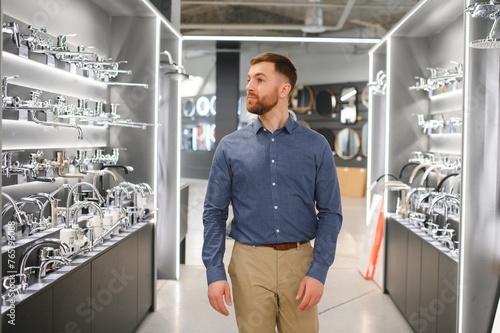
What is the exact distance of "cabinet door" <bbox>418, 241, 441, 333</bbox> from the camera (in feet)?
12.6

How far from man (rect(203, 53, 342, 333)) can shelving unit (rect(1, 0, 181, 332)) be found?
916 millimetres

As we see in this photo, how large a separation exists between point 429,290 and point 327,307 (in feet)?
4.62

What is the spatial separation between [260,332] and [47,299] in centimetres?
100

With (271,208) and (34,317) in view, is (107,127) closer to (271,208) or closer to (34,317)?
(34,317)

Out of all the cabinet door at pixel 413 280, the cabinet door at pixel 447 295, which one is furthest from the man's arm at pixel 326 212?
the cabinet door at pixel 413 280

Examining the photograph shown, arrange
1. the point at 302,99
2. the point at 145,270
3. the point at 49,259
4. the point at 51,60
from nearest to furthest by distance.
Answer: the point at 49,259
the point at 51,60
the point at 145,270
the point at 302,99

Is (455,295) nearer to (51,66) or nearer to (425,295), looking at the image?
(425,295)

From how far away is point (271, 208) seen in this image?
7.43 ft

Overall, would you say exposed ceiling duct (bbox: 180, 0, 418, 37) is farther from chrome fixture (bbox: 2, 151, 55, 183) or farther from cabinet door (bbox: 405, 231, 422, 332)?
chrome fixture (bbox: 2, 151, 55, 183)

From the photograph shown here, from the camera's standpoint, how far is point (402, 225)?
196 inches

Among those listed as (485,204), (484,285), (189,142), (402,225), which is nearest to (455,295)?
(484,285)

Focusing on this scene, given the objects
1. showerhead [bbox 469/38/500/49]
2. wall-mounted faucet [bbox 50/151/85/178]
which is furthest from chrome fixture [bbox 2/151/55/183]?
showerhead [bbox 469/38/500/49]

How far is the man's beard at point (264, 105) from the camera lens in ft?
7.25

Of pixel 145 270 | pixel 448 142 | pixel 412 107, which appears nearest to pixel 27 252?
pixel 145 270
